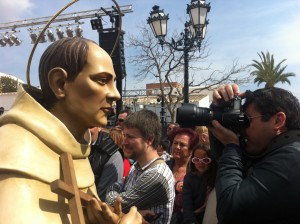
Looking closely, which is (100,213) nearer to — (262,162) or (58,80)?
(58,80)

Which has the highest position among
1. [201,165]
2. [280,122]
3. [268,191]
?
[280,122]

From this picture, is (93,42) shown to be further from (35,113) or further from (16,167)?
(16,167)

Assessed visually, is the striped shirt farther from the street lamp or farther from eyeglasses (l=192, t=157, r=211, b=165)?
the street lamp

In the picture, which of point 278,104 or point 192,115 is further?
point 192,115

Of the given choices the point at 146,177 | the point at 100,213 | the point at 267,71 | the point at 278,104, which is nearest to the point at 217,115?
the point at 278,104

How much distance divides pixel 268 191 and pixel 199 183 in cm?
173

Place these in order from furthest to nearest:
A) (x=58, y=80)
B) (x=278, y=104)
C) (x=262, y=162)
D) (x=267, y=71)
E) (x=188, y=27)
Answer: (x=267, y=71) < (x=188, y=27) < (x=278, y=104) < (x=262, y=162) < (x=58, y=80)

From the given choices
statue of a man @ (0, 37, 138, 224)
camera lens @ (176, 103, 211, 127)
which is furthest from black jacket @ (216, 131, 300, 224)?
statue of a man @ (0, 37, 138, 224)

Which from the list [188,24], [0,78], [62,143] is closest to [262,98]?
[62,143]

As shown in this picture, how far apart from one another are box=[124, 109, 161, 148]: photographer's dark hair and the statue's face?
140cm

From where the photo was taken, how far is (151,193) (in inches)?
104

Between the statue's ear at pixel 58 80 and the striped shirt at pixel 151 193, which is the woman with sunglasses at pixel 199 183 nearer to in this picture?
the striped shirt at pixel 151 193

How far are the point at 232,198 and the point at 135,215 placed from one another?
2.16ft

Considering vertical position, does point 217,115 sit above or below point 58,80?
below
